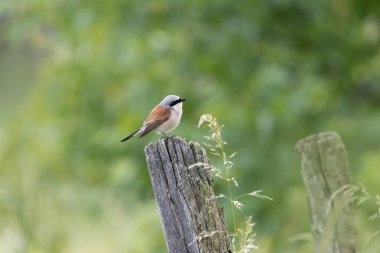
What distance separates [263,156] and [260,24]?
163cm

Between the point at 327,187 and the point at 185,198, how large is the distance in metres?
1.29

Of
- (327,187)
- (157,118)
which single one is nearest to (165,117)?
(157,118)

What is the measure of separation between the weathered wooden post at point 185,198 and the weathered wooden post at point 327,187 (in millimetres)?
1120

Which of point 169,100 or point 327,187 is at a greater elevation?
point 169,100

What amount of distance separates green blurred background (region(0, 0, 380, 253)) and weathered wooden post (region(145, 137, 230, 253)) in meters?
6.14

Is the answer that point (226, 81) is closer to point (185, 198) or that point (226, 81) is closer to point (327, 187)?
point (327, 187)

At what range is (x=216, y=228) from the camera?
11.2ft

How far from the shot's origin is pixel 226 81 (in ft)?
36.2

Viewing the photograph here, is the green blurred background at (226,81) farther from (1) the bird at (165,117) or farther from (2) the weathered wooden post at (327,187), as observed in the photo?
(2) the weathered wooden post at (327,187)

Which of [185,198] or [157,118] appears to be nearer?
[185,198]

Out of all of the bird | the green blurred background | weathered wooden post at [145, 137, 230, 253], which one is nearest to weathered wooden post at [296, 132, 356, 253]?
the bird

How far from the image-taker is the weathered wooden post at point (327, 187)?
14.6ft

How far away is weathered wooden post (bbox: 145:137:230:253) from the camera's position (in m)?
3.37

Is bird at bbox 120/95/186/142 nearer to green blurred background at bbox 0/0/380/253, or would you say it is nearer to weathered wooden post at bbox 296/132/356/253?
weathered wooden post at bbox 296/132/356/253
